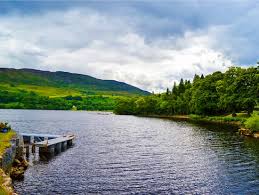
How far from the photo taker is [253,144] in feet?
240

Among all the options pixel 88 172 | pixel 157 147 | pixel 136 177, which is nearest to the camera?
pixel 136 177

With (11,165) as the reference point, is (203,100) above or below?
above

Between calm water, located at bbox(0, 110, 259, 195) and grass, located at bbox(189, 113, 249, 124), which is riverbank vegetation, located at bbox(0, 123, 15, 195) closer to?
calm water, located at bbox(0, 110, 259, 195)

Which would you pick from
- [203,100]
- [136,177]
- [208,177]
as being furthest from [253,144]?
[203,100]

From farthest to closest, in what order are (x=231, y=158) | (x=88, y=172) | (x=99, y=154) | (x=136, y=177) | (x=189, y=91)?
(x=189, y=91) < (x=99, y=154) < (x=231, y=158) < (x=88, y=172) < (x=136, y=177)

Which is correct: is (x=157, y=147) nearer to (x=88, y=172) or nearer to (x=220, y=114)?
(x=88, y=172)

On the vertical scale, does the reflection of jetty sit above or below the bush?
below

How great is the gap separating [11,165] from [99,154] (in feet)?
60.4

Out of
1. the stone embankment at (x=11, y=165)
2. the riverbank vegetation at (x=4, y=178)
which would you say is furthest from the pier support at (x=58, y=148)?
the stone embankment at (x=11, y=165)

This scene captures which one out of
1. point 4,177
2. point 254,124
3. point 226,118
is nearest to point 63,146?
point 4,177

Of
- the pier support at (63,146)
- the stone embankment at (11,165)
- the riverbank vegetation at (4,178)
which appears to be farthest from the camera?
the pier support at (63,146)

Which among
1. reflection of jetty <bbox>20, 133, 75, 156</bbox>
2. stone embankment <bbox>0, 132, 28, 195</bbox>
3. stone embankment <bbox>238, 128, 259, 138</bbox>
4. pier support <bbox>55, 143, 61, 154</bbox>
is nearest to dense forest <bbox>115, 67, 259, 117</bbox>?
stone embankment <bbox>238, 128, 259, 138</bbox>

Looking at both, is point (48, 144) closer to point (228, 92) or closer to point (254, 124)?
point (254, 124)

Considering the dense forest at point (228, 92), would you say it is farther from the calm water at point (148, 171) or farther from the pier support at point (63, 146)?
the pier support at point (63, 146)
